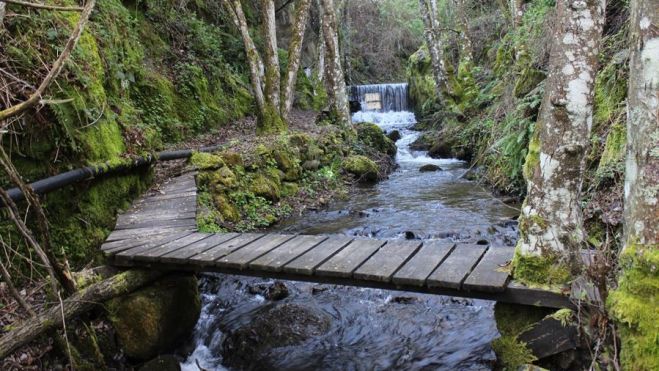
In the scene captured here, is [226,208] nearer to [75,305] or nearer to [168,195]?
[168,195]

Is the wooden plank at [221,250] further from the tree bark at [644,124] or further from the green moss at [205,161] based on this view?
the green moss at [205,161]

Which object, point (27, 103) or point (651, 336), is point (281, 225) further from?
point (651, 336)

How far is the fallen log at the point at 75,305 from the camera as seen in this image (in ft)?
10.2

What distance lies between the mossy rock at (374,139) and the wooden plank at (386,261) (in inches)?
389

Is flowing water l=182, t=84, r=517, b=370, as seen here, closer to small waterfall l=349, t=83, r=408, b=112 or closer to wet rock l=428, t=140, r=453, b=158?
wet rock l=428, t=140, r=453, b=158

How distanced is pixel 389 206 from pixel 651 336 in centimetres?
667

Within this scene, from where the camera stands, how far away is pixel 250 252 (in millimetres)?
4129

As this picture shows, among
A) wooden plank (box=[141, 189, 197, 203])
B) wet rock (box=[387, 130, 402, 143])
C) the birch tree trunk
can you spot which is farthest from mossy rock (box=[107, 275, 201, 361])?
the birch tree trunk

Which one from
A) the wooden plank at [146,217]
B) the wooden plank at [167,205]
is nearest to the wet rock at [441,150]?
the wooden plank at [167,205]

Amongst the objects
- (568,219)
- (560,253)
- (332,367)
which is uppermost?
(568,219)

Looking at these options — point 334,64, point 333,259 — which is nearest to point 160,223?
point 333,259

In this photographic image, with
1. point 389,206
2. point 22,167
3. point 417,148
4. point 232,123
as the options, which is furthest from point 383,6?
point 22,167

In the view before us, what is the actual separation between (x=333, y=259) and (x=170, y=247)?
165 cm

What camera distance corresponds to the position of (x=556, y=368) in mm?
3010
